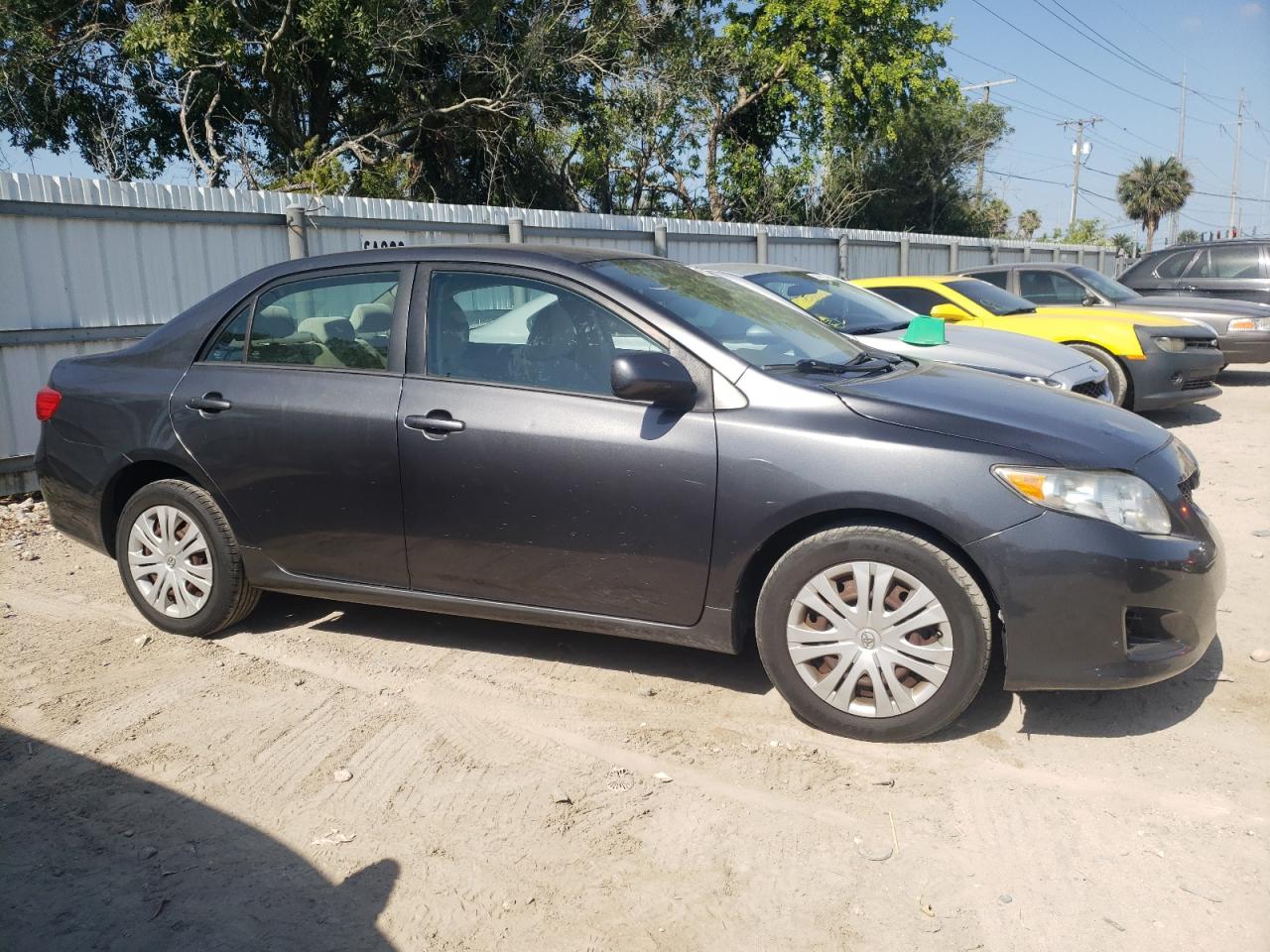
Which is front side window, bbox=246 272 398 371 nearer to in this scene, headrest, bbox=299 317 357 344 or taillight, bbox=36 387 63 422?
headrest, bbox=299 317 357 344

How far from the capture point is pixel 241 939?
2605 mm

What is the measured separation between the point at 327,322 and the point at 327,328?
3 cm

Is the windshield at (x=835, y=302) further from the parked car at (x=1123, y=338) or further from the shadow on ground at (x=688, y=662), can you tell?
the shadow on ground at (x=688, y=662)

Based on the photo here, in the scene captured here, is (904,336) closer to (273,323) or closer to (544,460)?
(544,460)

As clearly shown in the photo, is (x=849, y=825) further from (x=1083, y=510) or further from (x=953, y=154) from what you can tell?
(x=953, y=154)

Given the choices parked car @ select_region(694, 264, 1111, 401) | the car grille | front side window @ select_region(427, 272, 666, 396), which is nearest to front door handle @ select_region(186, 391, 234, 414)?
front side window @ select_region(427, 272, 666, 396)

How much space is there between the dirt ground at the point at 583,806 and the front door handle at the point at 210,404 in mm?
1046

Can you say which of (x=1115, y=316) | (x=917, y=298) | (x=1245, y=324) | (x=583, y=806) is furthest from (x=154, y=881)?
(x=1245, y=324)

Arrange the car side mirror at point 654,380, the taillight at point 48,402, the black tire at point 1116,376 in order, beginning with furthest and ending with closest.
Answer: the black tire at point 1116,376 < the taillight at point 48,402 < the car side mirror at point 654,380

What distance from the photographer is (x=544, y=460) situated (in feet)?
12.5

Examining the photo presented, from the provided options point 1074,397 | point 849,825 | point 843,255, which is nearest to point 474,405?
point 849,825

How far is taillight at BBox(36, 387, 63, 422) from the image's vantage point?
15.9ft

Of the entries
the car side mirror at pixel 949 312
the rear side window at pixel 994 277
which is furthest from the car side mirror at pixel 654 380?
the rear side window at pixel 994 277

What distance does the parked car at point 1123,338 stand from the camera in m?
9.60
